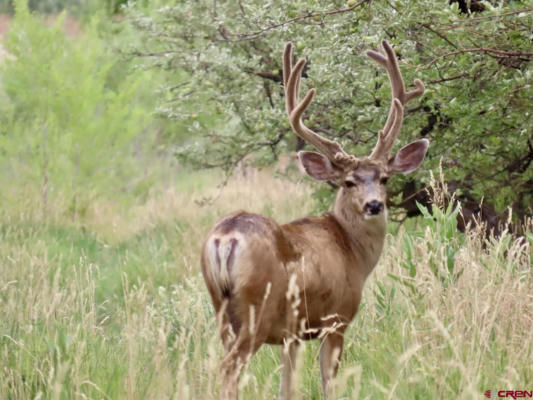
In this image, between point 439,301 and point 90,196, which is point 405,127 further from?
point 90,196

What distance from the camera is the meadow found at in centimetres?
406

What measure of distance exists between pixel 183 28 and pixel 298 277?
625 cm

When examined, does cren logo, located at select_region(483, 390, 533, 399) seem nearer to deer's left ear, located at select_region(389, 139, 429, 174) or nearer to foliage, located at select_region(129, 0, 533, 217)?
deer's left ear, located at select_region(389, 139, 429, 174)

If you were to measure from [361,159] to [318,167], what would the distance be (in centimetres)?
27

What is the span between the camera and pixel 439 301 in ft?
14.8

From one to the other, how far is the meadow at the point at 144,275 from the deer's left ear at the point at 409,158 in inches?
14.2

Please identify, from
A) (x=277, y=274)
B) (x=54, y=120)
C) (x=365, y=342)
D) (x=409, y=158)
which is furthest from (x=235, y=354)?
(x=54, y=120)

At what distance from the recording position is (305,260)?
4395 millimetres

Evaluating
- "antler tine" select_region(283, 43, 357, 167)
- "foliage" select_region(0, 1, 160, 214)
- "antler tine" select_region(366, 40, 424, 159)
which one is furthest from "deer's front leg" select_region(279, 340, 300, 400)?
"foliage" select_region(0, 1, 160, 214)

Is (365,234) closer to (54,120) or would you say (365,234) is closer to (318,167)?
(318,167)

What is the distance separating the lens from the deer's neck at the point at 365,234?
510 cm

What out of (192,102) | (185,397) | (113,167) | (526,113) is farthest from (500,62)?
(113,167)

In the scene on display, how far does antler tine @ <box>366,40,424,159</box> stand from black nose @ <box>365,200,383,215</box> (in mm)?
444

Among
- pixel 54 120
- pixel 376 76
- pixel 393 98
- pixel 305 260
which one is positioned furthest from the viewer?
pixel 54 120
